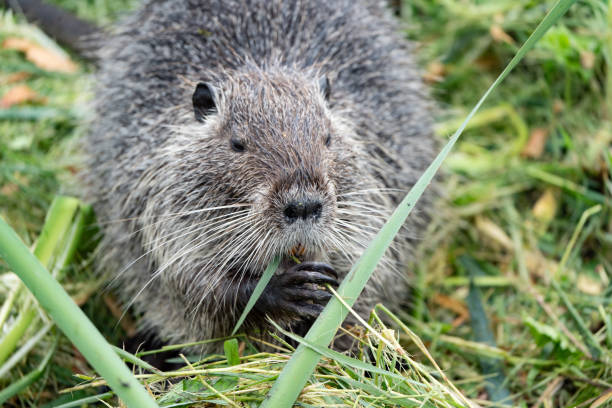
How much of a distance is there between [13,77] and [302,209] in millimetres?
3660

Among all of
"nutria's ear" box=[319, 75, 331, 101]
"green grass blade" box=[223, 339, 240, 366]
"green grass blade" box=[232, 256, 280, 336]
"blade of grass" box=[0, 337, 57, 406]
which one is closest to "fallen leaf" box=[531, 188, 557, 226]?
"nutria's ear" box=[319, 75, 331, 101]

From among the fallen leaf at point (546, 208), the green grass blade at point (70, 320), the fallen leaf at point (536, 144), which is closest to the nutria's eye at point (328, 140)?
the green grass blade at point (70, 320)

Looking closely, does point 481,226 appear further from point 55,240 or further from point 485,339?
point 55,240

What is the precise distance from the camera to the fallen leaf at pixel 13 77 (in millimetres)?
5035

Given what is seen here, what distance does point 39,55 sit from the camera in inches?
197

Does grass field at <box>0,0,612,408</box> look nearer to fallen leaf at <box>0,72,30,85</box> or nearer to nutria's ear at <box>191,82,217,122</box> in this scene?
fallen leaf at <box>0,72,30,85</box>

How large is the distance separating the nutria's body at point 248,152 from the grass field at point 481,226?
1.12 feet

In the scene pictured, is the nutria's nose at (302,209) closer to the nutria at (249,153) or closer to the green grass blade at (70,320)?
the nutria at (249,153)

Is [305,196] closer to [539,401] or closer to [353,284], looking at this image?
[353,284]

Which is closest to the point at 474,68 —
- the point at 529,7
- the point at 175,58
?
the point at 529,7

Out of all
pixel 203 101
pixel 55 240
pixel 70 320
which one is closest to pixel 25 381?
pixel 55 240

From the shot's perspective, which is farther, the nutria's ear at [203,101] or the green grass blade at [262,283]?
the nutria's ear at [203,101]

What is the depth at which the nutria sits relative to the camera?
2.57m

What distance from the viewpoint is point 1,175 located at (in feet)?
13.7
